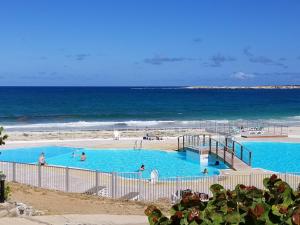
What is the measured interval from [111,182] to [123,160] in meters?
15.3

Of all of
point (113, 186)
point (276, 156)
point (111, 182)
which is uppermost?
point (111, 182)

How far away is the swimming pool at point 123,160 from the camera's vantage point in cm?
3064

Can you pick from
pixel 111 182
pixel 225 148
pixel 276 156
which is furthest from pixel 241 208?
pixel 276 156

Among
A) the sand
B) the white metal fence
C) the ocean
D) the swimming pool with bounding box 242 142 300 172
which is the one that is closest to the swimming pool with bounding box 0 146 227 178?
the swimming pool with bounding box 242 142 300 172

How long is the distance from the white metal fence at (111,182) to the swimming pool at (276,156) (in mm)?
11555

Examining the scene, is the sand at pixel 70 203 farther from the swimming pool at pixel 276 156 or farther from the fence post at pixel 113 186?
the swimming pool at pixel 276 156

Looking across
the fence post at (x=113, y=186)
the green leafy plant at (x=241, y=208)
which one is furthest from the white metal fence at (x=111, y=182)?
the green leafy plant at (x=241, y=208)

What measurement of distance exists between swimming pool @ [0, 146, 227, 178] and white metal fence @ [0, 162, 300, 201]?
292 inches

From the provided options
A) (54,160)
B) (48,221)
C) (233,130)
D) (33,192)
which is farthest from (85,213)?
(233,130)

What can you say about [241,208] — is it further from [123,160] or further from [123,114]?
[123,114]

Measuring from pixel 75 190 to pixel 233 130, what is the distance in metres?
28.0

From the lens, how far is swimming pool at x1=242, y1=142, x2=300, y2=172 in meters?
32.5

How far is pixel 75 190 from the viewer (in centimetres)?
1969

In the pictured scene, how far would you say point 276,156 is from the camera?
36.8 m
